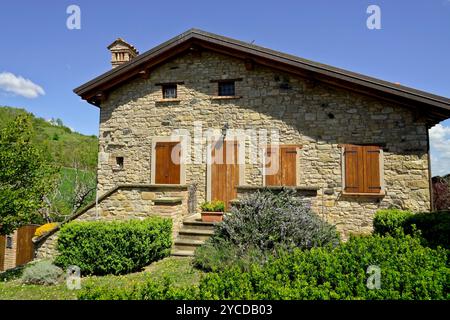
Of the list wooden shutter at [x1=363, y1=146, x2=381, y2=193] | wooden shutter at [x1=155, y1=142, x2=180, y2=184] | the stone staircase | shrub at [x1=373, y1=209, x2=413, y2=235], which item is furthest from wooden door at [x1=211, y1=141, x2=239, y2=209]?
shrub at [x1=373, y1=209, x2=413, y2=235]

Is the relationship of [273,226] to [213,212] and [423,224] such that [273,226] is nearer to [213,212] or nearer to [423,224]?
[213,212]

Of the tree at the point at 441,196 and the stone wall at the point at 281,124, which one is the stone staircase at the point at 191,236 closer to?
the stone wall at the point at 281,124

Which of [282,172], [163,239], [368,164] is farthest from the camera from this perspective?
[282,172]

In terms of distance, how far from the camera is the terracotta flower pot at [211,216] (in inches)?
321

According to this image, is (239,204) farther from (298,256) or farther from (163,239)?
(298,256)

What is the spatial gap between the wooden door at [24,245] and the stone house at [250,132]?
5079 mm

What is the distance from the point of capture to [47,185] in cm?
786

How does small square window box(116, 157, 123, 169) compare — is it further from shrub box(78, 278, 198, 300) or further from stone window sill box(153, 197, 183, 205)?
shrub box(78, 278, 198, 300)

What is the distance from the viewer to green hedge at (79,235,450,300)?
9.82 feet

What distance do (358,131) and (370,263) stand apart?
5.86m

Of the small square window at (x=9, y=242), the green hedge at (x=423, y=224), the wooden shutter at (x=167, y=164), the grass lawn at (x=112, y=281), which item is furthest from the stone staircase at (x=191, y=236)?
the small square window at (x=9, y=242)

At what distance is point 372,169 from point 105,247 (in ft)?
23.4

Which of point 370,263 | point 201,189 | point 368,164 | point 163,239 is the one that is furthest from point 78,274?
point 368,164

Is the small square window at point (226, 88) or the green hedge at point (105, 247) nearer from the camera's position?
the green hedge at point (105, 247)
